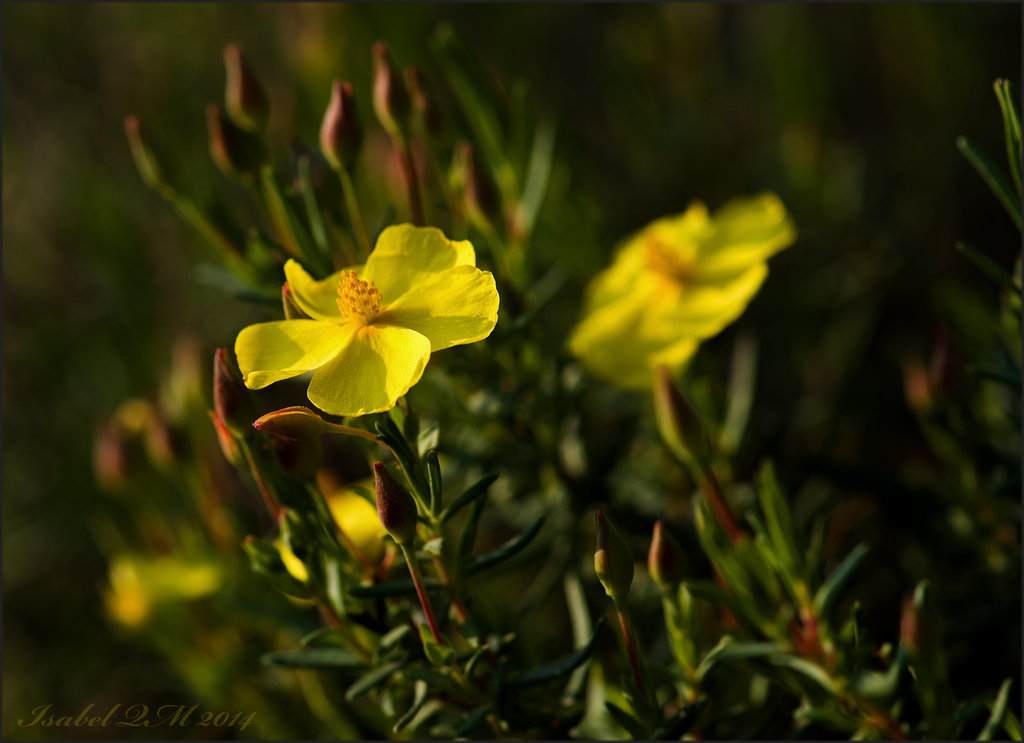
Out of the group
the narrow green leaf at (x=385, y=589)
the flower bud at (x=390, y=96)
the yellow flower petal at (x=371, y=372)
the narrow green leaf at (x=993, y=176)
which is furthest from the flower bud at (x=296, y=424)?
the narrow green leaf at (x=993, y=176)

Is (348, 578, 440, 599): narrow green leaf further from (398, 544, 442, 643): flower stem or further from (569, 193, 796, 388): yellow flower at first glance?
(569, 193, 796, 388): yellow flower

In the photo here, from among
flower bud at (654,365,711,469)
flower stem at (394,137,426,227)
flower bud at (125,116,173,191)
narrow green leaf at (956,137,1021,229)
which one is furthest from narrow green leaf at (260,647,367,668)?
narrow green leaf at (956,137,1021,229)

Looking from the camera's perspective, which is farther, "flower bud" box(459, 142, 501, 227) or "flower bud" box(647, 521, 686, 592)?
"flower bud" box(459, 142, 501, 227)

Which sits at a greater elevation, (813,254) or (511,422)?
(511,422)

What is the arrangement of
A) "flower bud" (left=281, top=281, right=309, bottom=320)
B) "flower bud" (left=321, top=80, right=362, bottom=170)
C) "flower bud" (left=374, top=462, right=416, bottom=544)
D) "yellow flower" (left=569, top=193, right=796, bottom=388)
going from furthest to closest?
1. "yellow flower" (left=569, top=193, right=796, bottom=388)
2. "flower bud" (left=321, top=80, right=362, bottom=170)
3. "flower bud" (left=281, top=281, right=309, bottom=320)
4. "flower bud" (left=374, top=462, right=416, bottom=544)

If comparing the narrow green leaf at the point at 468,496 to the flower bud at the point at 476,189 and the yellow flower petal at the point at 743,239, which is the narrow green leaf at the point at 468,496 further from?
the yellow flower petal at the point at 743,239

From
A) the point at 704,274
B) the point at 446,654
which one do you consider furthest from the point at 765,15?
the point at 446,654

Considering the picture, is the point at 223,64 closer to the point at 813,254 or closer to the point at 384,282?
the point at 813,254

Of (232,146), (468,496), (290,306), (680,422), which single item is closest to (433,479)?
(468,496)
